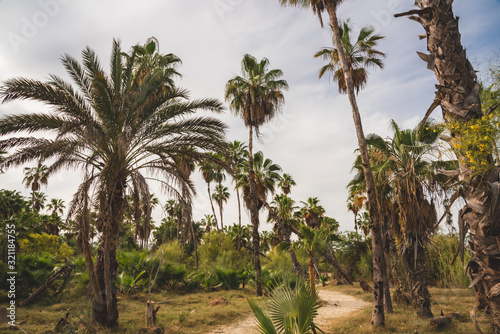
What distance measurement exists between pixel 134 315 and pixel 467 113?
12.8 m

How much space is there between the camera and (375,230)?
10398 millimetres

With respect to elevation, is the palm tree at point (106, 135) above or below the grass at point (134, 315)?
above

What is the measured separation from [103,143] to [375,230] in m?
9.35

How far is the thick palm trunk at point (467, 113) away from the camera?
3.70 metres

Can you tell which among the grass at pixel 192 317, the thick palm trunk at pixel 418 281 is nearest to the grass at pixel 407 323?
the grass at pixel 192 317

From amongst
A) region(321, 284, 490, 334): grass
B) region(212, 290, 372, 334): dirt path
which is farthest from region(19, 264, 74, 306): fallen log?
region(321, 284, 490, 334): grass

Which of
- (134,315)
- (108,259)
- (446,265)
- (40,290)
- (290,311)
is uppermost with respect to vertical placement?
(108,259)

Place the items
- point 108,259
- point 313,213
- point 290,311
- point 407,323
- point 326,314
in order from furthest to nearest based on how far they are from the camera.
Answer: point 313,213 → point 326,314 → point 407,323 → point 108,259 → point 290,311

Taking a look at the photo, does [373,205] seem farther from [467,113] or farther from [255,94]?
[255,94]

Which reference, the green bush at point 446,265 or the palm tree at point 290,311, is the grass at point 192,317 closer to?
the green bush at point 446,265

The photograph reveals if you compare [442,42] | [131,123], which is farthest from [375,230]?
[131,123]

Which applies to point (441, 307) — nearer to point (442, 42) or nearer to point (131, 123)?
point (442, 42)

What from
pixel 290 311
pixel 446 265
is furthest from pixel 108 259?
pixel 446 265

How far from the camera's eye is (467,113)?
13.0ft
